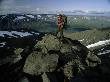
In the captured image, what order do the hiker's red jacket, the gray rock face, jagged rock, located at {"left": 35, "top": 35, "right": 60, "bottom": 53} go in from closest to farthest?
the gray rock face
jagged rock, located at {"left": 35, "top": 35, "right": 60, "bottom": 53}
the hiker's red jacket

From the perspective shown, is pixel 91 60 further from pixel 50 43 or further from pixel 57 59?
pixel 57 59

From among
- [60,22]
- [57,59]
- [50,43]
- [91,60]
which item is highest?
[60,22]

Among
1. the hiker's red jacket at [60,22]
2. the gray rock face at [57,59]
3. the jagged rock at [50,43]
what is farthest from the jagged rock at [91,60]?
the hiker's red jacket at [60,22]

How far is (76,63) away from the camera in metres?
27.9

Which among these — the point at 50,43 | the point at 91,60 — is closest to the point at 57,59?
Answer: the point at 50,43

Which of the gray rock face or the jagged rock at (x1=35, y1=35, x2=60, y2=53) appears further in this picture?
the jagged rock at (x1=35, y1=35, x2=60, y2=53)

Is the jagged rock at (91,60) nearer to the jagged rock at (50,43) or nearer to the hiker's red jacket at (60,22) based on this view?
the jagged rock at (50,43)

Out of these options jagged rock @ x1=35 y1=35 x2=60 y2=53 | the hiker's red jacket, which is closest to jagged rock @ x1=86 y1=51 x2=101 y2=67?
jagged rock @ x1=35 y1=35 x2=60 y2=53

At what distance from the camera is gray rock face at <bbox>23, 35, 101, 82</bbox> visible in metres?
Result: 26.2

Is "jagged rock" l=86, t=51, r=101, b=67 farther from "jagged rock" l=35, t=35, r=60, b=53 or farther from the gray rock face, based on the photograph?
"jagged rock" l=35, t=35, r=60, b=53

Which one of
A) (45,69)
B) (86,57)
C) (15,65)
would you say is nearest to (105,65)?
(86,57)

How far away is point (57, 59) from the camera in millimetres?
26953

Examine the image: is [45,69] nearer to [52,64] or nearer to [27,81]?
[52,64]

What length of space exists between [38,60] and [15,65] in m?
3.10
